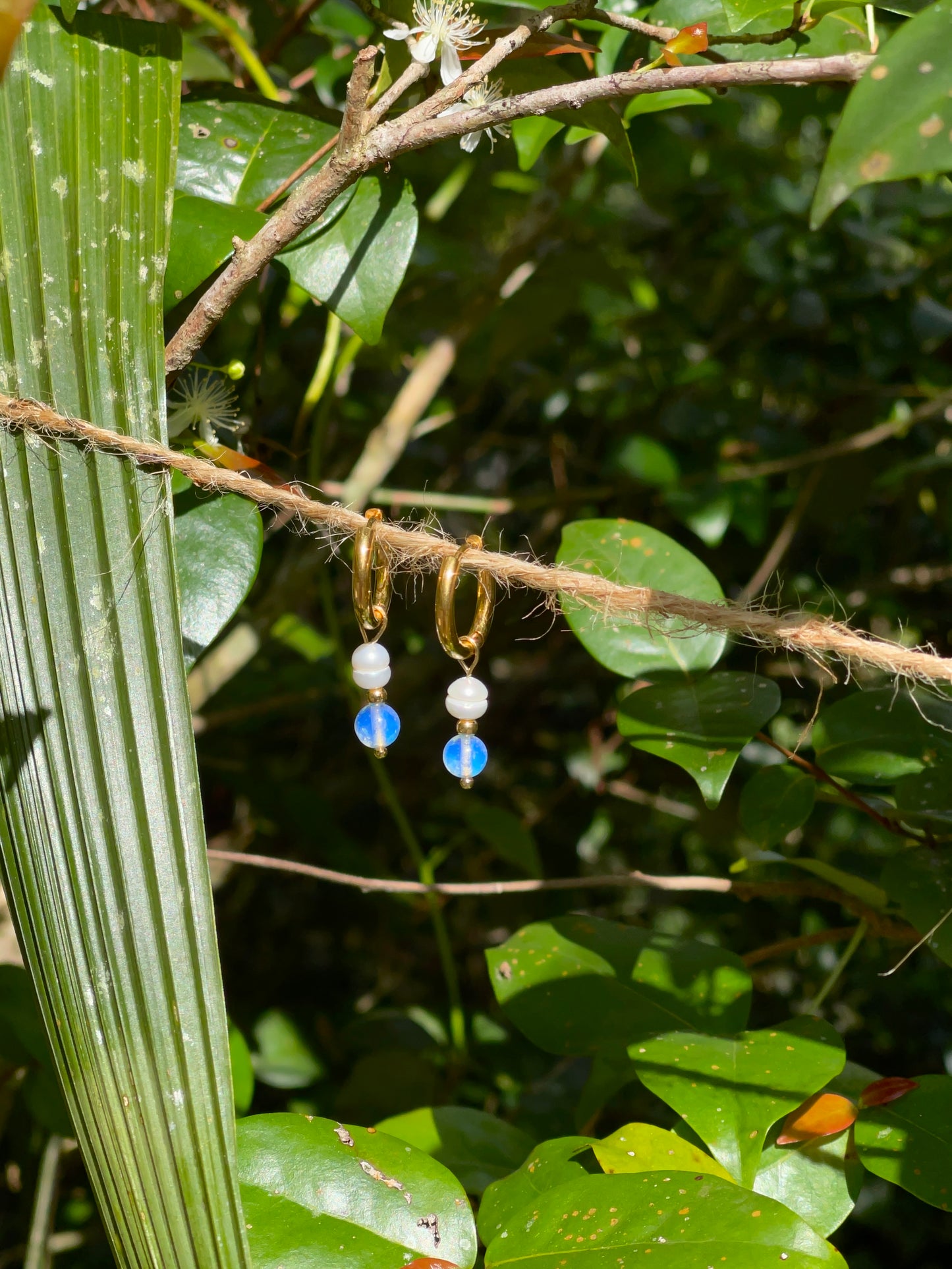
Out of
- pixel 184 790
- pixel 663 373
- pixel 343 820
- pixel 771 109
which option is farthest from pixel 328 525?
pixel 771 109

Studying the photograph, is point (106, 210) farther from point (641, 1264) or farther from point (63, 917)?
point (641, 1264)

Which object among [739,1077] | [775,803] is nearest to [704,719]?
[775,803]

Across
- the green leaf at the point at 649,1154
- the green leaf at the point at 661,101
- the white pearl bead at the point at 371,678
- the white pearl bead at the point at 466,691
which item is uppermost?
the green leaf at the point at 661,101

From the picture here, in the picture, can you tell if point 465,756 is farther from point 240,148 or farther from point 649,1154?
point 240,148

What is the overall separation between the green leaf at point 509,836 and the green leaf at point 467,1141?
0.31 metres

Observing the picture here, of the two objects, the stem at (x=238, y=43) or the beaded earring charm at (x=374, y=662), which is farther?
the stem at (x=238, y=43)

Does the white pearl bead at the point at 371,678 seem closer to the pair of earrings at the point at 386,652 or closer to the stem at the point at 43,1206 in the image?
the pair of earrings at the point at 386,652

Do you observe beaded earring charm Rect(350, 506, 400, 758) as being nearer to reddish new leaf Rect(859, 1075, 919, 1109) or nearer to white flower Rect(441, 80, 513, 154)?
white flower Rect(441, 80, 513, 154)

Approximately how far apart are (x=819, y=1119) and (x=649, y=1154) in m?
0.09

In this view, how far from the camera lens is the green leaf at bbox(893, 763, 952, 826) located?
495mm

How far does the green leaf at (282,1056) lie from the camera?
0.88 meters

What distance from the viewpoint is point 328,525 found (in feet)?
1.29

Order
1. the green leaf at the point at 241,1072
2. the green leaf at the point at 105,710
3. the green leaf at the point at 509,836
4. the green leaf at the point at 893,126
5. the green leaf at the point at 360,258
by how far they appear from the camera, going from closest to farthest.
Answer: the green leaf at the point at 893,126 → the green leaf at the point at 105,710 → the green leaf at the point at 360,258 → the green leaf at the point at 241,1072 → the green leaf at the point at 509,836

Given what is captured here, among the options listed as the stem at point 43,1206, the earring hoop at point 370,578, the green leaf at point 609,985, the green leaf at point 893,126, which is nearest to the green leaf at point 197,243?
the earring hoop at point 370,578
